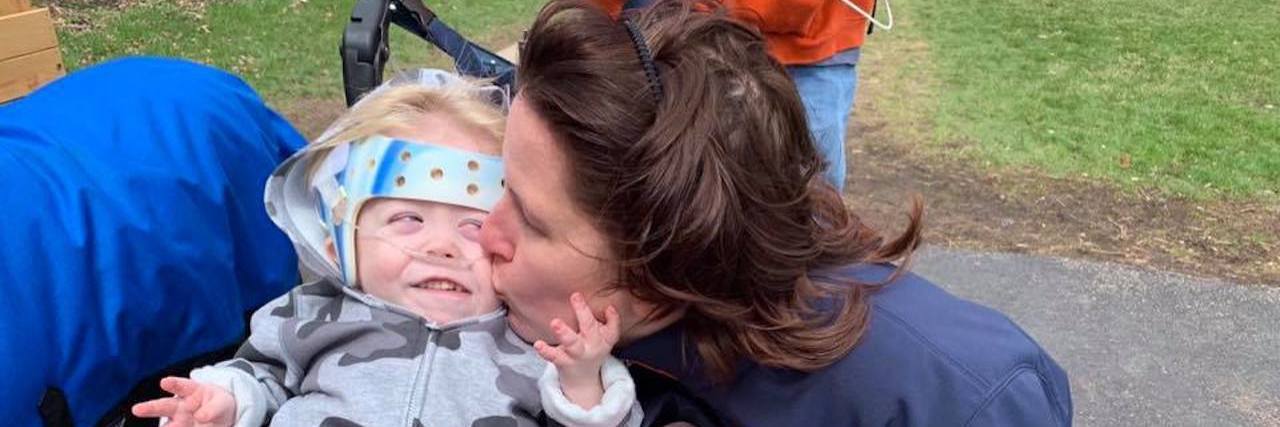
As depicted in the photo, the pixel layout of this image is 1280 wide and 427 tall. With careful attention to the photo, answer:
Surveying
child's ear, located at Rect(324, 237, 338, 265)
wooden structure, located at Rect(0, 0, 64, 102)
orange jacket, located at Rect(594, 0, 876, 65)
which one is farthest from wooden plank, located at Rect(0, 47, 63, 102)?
child's ear, located at Rect(324, 237, 338, 265)

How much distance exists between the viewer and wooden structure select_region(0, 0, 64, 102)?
4.14m

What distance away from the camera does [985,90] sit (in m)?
7.59

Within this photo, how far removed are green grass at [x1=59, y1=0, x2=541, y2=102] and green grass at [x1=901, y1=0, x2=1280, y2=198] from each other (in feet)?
10.5

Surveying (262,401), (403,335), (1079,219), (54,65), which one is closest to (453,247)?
(403,335)

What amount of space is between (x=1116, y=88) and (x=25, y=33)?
5.99 meters

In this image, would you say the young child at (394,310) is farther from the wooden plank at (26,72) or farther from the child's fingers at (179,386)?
the wooden plank at (26,72)

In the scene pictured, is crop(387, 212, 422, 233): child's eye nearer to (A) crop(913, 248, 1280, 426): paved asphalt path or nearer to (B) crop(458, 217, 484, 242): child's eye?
(B) crop(458, 217, 484, 242): child's eye

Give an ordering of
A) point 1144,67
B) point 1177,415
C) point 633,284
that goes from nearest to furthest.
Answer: point 633,284 < point 1177,415 < point 1144,67

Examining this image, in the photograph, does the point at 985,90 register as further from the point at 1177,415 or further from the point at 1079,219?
the point at 1177,415

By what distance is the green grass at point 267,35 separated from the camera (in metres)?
7.64

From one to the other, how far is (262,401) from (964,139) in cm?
533

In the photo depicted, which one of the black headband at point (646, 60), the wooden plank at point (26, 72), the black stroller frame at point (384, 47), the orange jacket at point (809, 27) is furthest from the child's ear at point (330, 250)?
the wooden plank at point (26, 72)

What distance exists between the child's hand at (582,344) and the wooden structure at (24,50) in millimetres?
3376

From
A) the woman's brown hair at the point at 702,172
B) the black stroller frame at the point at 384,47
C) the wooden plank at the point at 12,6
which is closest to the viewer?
the woman's brown hair at the point at 702,172
